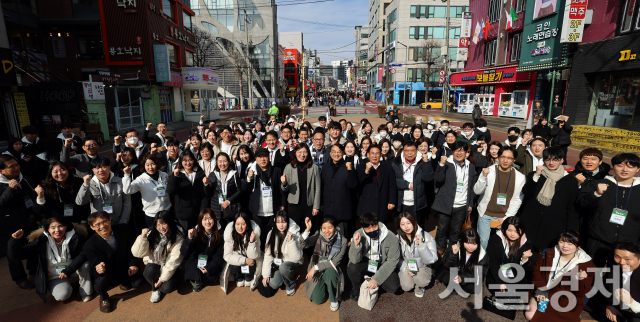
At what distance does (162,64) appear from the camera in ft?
67.2

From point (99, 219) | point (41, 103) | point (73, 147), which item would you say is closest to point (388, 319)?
point (99, 219)

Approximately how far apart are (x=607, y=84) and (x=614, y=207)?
15.0m

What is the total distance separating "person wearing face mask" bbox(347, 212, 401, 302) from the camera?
156 inches

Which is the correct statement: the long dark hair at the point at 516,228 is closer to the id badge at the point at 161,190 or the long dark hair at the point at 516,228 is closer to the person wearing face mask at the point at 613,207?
the person wearing face mask at the point at 613,207

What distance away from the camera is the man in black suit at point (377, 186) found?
4.80 meters

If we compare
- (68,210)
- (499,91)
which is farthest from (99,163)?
(499,91)

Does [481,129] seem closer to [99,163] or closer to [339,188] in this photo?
[339,188]

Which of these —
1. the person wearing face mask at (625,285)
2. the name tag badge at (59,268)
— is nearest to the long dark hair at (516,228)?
the person wearing face mask at (625,285)

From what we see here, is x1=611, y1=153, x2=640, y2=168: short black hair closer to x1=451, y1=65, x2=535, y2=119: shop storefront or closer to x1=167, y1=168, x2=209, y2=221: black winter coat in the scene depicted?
x1=167, y1=168, x2=209, y2=221: black winter coat

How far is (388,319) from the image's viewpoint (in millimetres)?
3727

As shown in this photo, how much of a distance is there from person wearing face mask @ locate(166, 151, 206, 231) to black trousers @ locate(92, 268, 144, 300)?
35.8 inches

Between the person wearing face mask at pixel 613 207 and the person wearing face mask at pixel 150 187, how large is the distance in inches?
234

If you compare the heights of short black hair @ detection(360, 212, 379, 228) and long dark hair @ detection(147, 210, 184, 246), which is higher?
short black hair @ detection(360, 212, 379, 228)

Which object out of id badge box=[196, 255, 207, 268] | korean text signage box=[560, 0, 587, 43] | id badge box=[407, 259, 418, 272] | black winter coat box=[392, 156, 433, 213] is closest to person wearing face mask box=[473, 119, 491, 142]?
black winter coat box=[392, 156, 433, 213]
